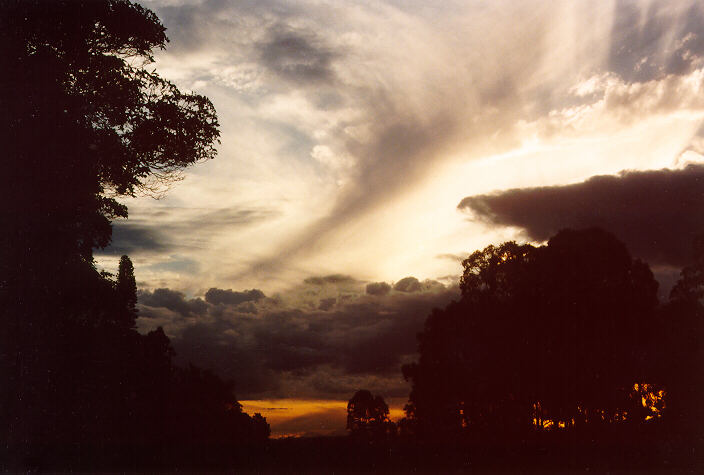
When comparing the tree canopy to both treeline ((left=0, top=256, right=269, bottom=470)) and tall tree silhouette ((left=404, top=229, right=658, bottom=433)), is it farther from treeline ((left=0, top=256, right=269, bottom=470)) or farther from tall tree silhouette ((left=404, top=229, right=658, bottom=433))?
tall tree silhouette ((left=404, top=229, right=658, bottom=433))

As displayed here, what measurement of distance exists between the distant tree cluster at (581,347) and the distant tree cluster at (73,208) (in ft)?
63.5

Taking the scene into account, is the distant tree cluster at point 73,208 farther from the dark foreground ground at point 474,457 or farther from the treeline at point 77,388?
the dark foreground ground at point 474,457

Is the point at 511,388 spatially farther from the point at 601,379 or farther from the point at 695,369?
the point at 695,369

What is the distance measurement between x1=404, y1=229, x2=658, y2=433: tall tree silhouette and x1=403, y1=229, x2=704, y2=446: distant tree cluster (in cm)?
6

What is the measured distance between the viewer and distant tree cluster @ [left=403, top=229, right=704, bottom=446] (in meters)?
33.8

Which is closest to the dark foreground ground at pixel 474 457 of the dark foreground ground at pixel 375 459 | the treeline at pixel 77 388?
the dark foreground ground at pixel 375 459

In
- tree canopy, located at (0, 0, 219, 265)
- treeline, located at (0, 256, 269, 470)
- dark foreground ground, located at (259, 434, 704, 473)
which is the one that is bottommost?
dark foreground ground, located at (259, 434, 704, 473)

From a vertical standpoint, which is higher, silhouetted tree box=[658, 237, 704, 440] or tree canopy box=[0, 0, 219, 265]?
tree canopy box=[0, 0, 219, 265]

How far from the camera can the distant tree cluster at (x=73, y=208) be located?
18.5 metres

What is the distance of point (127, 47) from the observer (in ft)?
75.2

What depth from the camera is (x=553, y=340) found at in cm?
3434

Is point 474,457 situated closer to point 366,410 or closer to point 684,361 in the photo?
point 684,361

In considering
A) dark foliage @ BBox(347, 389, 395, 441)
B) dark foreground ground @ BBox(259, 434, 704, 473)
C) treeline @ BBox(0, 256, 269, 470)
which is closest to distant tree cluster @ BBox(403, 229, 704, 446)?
dark foreground ground @ BBox(259, 434, 704, 473)

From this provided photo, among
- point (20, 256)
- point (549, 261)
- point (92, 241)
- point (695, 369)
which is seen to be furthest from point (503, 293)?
point (20, 256)
